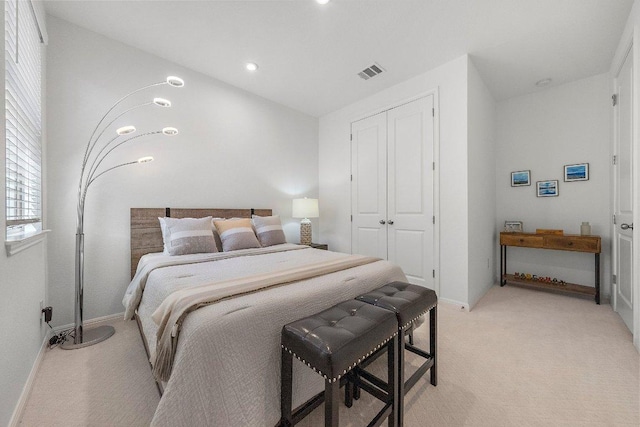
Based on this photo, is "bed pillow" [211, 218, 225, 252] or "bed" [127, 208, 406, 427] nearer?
"bed" [127, 208, 406, 427]

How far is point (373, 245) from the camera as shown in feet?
12.4

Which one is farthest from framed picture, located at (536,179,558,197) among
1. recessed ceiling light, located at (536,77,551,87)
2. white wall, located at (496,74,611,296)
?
recessed ceiling light, located at (536,77,551,87)

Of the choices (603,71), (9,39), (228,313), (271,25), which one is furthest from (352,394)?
(603,71)

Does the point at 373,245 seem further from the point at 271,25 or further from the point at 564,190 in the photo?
the point at 271,25

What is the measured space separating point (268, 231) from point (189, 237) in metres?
0.89

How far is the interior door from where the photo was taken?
2.24m

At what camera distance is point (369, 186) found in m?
3.82

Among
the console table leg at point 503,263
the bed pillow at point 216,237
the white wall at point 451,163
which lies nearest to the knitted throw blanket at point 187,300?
the bed pillow at point 216,237

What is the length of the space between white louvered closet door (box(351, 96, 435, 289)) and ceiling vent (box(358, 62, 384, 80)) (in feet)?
1.83

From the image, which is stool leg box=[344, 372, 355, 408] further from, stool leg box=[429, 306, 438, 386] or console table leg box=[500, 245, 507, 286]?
console table leg box=[500, 245, 507, 286]

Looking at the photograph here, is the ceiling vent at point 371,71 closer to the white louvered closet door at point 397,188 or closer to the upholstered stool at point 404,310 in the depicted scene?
the white louvered closet door at point 397,188

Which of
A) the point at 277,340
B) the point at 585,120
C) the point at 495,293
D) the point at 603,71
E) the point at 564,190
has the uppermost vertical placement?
the point at 603,71

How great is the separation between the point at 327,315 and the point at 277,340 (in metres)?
0.27

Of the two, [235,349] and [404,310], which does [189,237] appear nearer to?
[235,349]
